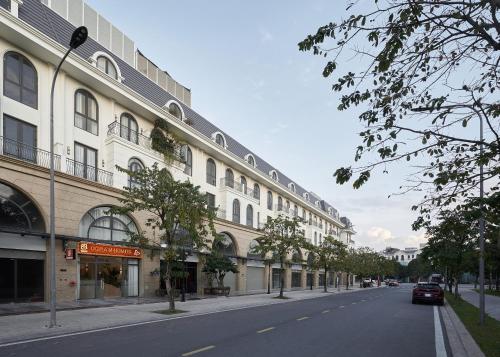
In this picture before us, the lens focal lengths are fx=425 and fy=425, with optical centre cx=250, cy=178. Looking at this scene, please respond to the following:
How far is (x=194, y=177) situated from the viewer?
34625 millimetres

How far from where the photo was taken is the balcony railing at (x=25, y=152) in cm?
1934

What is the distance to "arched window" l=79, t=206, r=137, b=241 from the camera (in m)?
23.1


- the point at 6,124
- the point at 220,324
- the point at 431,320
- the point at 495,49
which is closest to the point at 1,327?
the point at 220,324

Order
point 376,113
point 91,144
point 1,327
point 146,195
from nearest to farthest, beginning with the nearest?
1. point 376,113
2. point 1,327
3. point 146,195
4. point 91,144

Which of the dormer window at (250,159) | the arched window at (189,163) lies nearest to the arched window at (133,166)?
the arched window at (189,163)

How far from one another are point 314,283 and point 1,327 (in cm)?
5700

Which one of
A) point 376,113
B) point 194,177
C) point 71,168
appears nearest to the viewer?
point 376,113

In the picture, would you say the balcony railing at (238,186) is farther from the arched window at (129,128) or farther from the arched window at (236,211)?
the arched window at (129,128)

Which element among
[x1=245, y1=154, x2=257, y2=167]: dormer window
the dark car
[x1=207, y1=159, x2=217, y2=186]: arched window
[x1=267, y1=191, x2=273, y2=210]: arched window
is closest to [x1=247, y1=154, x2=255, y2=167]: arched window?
[x1=245, y1=154, x2=257, y2=167]: dormer window

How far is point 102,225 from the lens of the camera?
79.6ft

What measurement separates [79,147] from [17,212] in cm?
558

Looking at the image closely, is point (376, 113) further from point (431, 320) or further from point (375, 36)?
point (431, 320)

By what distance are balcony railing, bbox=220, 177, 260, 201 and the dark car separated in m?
18.5

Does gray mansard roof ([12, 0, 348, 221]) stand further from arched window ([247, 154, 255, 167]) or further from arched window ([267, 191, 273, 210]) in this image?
arched window ([267, 191, 273, 210])
